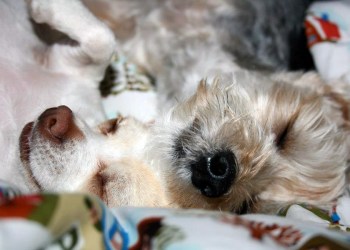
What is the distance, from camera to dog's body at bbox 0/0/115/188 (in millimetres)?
2061

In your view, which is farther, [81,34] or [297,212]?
[81,34]

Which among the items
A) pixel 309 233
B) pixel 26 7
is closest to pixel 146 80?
pixel 26 7

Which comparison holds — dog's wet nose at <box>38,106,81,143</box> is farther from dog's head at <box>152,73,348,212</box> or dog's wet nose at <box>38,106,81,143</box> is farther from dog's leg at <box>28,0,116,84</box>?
dog's leg at <box>28,0,116,84</box>

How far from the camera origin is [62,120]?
5.91 ft

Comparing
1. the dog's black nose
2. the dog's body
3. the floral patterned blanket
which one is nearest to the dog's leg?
the dog's body

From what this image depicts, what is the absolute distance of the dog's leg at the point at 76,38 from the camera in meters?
2.12

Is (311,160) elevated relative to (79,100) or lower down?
lower down

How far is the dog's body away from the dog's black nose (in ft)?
2.04

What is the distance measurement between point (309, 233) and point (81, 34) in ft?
4.24

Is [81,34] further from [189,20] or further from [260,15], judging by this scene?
[260,15]

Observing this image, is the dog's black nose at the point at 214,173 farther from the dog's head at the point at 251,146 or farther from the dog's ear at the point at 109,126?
the dog's ear at the point at 109,126

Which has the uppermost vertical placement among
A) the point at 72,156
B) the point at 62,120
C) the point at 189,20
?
the point at 189,20

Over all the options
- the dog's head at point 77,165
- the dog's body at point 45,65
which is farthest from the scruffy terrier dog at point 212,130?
the dog's body at point 45,65

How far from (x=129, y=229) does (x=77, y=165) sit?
0.60 meters
